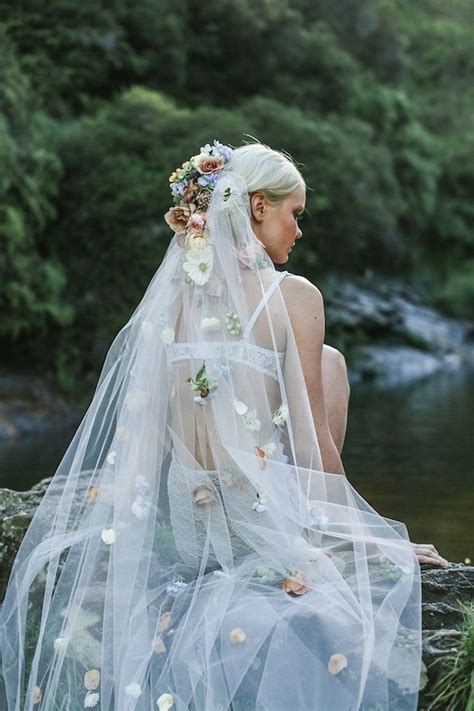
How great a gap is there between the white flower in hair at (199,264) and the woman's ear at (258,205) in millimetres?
156

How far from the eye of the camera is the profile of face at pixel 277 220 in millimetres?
2775

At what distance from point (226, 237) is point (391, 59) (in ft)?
70.3

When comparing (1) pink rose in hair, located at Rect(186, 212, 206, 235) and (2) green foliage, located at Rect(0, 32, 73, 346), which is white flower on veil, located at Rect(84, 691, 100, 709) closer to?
(1) pink rose in hair, located at Rect(186, 212, 206, 235)

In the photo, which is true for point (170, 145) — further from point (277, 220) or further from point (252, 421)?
point (252, 421)

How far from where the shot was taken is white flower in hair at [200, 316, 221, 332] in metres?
2.73

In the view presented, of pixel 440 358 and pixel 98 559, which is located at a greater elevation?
pixel 440 358

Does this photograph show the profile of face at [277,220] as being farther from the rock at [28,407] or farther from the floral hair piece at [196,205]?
the rock at [28,407]

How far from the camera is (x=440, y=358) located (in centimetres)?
1766

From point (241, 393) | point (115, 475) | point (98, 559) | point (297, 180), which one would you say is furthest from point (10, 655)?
point (297, 180)

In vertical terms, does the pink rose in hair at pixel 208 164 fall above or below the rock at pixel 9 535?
above

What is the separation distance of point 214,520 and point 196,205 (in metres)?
0.86

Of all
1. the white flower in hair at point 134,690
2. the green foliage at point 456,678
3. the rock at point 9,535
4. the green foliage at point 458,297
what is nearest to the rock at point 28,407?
the rock at point 9,535

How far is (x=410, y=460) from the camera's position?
25.6ft

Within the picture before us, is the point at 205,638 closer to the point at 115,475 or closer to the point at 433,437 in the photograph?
the point at 115,475
